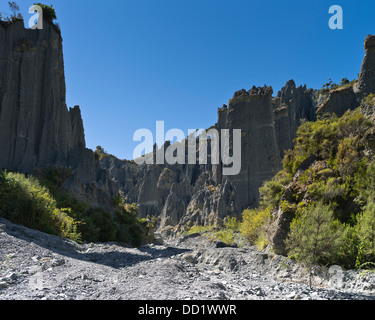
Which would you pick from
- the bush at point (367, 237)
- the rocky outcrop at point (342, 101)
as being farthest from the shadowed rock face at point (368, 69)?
the bush at point (367, 237)

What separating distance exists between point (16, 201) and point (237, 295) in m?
13.3

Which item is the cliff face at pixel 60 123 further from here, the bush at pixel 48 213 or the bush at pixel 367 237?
the bush at pixel 367 237

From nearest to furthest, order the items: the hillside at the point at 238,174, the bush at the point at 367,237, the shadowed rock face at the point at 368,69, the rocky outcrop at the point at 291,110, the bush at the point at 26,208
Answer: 1. the bush at the point at 367,237
2. the hillside at the point at 238,174
3. the bush at the point at 26,208
4. the shadowed rock face at the point at 368,69
5. the rocky outcrop at the point at 291,110

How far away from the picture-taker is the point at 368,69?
26219 mm

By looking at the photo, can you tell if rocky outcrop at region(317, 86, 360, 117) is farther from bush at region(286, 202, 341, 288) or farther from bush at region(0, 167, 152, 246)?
bush at region(0, 167, 152, 246)

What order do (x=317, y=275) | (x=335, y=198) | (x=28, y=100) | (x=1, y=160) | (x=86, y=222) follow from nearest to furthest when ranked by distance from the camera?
(x=317, y=275) < (x=335, y=198) < (x=86, y=222) < (x=1, y=160) < (x=28, y=100)

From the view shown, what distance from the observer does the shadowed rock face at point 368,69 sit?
25766 mm

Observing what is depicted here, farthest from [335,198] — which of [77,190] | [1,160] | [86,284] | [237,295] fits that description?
[1,160]

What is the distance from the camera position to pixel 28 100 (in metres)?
29.8

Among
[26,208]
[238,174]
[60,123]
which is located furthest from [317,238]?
[238,174]

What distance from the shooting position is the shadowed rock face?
25.8 metres

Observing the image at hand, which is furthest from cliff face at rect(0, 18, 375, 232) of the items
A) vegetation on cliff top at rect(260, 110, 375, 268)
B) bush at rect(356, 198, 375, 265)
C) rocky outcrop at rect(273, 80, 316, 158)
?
bush at rect(356, 198, 375, 265)

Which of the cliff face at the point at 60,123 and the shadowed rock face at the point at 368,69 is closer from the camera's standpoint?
the shadowed rock face at the point at 368,69

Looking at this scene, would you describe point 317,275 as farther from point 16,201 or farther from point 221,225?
point 221,225
